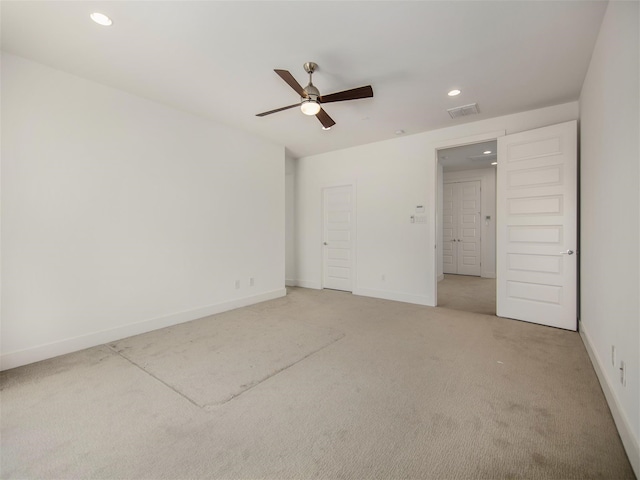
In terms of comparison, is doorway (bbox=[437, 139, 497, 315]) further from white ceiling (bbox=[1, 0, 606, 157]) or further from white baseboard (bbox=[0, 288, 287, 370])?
white baseboard (bbox=[0, 288, 287, 370])

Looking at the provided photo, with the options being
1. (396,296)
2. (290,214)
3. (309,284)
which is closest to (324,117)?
(396,296)

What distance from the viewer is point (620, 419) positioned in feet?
5.24

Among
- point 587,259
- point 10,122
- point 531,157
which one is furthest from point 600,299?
point 10,122

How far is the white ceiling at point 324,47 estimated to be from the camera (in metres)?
1.98

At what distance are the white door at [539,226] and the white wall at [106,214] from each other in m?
3.76

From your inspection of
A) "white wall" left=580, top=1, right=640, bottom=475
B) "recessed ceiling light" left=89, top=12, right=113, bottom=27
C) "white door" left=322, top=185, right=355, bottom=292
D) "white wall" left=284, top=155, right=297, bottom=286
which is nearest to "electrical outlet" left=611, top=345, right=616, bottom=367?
"white wall" left=580, top=1, right=640, bottom=475

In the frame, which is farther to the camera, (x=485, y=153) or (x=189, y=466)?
(x=485, y=153)

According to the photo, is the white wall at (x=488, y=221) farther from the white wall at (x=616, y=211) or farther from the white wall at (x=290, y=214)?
the white wall at (x=616, y=211)

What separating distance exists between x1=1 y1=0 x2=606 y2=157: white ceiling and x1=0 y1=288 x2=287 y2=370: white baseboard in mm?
2651

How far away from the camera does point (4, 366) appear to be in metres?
2.41

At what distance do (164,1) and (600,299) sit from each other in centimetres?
394

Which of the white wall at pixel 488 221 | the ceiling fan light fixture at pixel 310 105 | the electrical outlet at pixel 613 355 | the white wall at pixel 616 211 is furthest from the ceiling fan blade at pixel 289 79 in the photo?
the white wall at pixel 488 221

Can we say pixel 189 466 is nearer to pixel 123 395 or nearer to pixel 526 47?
pixel 123 395

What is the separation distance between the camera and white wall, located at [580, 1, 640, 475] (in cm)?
146
